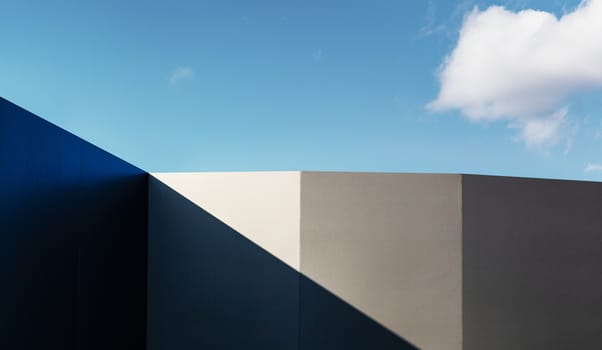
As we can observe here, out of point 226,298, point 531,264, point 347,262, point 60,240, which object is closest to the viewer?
point 60,240

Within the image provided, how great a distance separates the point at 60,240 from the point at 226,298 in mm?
2326

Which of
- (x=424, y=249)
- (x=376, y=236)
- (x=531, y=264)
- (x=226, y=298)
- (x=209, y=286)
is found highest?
(x=376, y=236)

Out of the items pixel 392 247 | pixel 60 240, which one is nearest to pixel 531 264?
pixel 392 247

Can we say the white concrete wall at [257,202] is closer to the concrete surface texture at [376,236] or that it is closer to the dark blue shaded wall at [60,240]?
the concrete surface texture at [376,236]

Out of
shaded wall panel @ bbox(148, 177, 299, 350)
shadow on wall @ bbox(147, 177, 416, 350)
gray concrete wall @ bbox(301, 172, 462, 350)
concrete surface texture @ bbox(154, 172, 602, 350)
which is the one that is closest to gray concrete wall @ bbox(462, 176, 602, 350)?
concrete surface texture @ bbox(154, 172, 602, 350)

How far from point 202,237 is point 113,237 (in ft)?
3.88

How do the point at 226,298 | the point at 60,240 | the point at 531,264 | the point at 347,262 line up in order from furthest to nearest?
1. the point at 531,264
2. the point at 226,298
3. the point at 347,262
4. the point at 60,240

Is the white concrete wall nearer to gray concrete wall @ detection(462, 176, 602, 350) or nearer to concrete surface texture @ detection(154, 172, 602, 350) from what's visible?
concrete surface texture @ detection(154, 172, 602, 350)

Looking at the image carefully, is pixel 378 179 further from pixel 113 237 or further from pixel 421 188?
pixel 113 237

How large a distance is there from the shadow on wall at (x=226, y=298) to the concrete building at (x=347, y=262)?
1cm

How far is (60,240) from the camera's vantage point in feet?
8.63

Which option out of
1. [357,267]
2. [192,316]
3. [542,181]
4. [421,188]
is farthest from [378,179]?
[192,316]

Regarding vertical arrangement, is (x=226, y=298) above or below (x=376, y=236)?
below

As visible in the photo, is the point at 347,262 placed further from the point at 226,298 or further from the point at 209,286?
the point at 209,286
